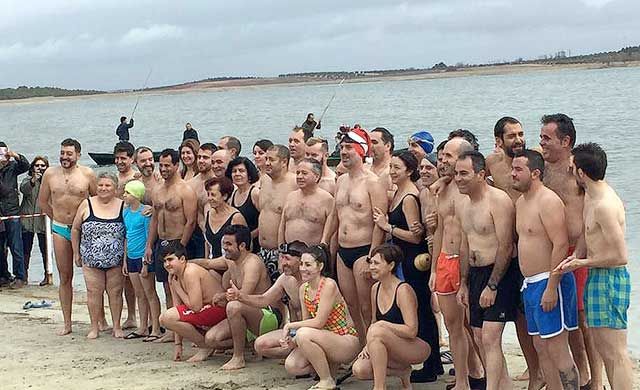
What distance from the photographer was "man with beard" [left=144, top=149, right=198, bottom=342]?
863 cm

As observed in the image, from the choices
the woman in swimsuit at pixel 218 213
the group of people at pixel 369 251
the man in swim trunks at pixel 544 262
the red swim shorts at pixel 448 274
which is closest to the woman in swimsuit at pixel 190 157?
the group of people at pixel 369 251

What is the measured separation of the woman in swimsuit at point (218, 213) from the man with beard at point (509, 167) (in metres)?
2.35

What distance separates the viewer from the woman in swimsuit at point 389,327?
6609 millimetres

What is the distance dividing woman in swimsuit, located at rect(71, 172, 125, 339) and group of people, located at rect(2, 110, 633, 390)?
2 cm

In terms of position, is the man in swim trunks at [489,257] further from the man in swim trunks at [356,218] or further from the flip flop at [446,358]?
the flip flop at [446,358]

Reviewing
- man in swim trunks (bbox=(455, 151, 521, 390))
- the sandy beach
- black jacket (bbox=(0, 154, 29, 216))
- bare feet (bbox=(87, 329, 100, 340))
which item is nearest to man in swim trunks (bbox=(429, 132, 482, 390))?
man in swim trunks (bbox=(455, 151, 521, 390))

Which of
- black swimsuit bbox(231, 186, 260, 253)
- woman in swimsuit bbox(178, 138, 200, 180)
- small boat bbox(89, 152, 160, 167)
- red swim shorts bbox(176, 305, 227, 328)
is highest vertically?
woman in swimsuit bbox(178, 138, 200, 180)

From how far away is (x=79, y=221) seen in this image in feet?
29.7

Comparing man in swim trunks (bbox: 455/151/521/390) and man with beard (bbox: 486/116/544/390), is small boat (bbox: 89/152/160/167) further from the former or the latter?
man in swim trunks (bbox: 455/151/521/390)

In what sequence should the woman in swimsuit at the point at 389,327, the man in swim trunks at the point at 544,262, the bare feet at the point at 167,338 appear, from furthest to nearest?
the bare feet at the point at 167,338, the woman in swimsuit at the point at 389,327, the man in swim trunks at the point at 544,262

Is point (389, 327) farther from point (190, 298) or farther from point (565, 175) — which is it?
point (190, 298)

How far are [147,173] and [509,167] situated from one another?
3.76m

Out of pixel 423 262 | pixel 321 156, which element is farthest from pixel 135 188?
pixel 423 262

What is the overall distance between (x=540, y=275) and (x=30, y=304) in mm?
7184
